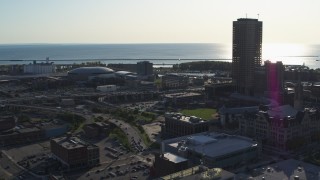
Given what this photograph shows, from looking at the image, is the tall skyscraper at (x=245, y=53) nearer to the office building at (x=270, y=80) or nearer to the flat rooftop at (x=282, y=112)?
the office building at (x=270, y=80)

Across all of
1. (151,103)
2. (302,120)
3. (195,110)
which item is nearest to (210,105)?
(195,110)

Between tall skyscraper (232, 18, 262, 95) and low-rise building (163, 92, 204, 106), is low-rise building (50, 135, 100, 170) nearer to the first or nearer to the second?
low-rise building (163, 92, 204, 106)

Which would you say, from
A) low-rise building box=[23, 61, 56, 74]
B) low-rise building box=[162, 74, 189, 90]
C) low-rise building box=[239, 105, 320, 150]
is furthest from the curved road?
low-rise building box=[23, 61, 56, 74]

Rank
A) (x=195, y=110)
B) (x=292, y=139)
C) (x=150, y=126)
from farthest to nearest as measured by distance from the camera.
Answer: (x=195, y=110) → (x=150, y=126) → (x=292, y=139)

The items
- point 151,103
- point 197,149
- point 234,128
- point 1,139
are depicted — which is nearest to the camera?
point 197,149

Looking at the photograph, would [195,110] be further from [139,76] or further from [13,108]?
[139,76]

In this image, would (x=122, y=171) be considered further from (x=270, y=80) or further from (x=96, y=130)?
(x=270, y=80)

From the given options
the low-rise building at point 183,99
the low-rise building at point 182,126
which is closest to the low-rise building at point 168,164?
the low-rise building at point 182,126
